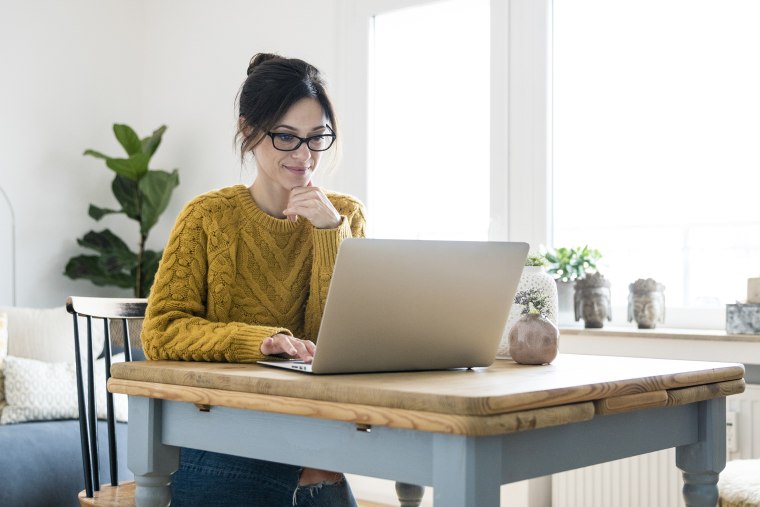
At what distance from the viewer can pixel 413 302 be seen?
125 cm

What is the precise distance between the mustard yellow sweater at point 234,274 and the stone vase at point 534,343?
382mm

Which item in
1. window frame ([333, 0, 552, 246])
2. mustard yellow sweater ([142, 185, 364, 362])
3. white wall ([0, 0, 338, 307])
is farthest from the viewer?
white wall ([0, 0, 338, 307])

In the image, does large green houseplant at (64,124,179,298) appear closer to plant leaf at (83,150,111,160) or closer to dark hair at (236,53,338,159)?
plant leaf at (83,150,111,160)

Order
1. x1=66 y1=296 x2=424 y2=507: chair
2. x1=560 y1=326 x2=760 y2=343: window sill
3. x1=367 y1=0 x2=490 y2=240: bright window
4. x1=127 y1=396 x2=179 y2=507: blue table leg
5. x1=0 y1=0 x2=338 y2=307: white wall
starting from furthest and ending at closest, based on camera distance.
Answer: x1=0 y1=0 x2=338 y2=307: white wall < x1=367 y1=0 x2=490 y2=240: bright window < x1=560 y1=326 x2=760 y2=343: window sill < x1=66 y1=296 x2=424 y2=507: chair < x1=127 y1=396 x2=179 y2=507: blue table leg

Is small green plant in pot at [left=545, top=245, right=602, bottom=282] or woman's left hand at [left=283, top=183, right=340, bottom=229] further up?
woman's left hand at [left=283, top=183, right=340, bottom=229]

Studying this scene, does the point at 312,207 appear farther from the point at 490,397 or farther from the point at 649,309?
the point at 649,309

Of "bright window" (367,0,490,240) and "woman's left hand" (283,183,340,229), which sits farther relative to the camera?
"bright window" (367,0,490,240)

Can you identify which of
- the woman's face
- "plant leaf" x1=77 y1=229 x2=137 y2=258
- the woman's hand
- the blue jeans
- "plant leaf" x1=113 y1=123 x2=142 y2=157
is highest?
"plant leaf" x1=113 y1=123 x2=142 y2=157

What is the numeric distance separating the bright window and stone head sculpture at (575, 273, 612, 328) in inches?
22.3

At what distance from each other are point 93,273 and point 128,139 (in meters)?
0.62

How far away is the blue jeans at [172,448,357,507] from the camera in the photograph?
1.53 metres

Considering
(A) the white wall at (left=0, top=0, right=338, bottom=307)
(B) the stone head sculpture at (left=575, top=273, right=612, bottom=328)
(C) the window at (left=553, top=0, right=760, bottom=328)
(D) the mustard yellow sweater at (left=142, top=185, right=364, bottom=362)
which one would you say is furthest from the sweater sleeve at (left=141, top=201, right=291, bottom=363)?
(A) the white wall at (left=0, top=0, right=338, bottom=307)

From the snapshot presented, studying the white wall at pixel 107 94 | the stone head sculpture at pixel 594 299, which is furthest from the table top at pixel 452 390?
the white wall at pixel 107 94

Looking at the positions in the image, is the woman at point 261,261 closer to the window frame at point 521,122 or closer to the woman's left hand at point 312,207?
the woman's left hand at point 312,207
